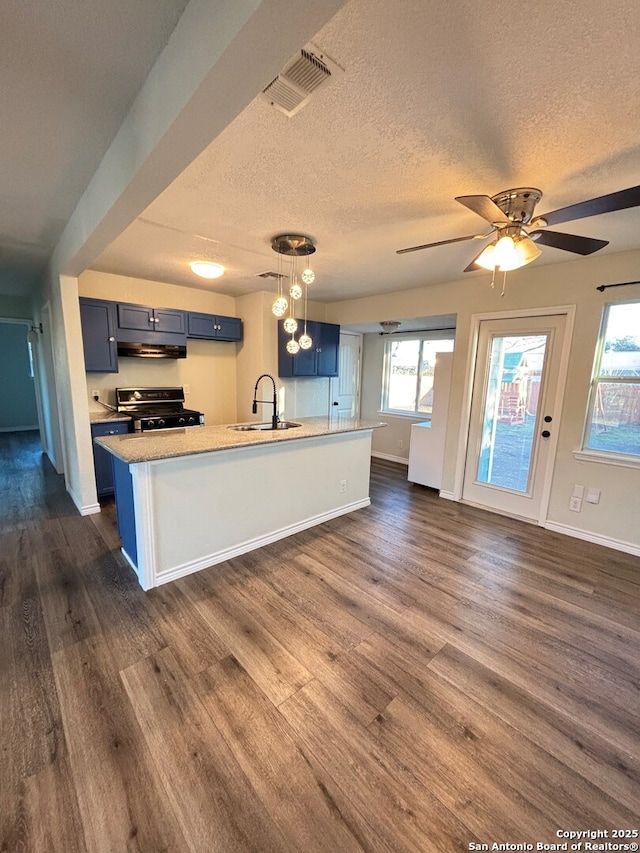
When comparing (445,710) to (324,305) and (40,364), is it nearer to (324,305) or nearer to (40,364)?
(324,305)

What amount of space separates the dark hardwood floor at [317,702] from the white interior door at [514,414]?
964 millimetres

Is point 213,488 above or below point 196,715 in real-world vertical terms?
above

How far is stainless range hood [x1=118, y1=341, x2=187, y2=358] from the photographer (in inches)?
155

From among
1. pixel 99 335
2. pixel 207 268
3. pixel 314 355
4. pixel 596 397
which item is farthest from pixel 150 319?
pixel 596 397

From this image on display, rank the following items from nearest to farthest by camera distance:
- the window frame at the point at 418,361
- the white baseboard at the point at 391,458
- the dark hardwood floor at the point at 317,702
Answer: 1. the dark hardwood floor at the point at 317,702
2. the window frame at the point at 418,361
3. the white baseboard at the point at 391,458

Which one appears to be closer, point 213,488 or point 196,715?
point 196,715

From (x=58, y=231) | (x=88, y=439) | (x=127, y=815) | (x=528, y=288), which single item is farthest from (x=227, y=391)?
(x=127, y=815)

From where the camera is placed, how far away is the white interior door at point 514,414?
337 cm

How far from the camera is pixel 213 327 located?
4.50m

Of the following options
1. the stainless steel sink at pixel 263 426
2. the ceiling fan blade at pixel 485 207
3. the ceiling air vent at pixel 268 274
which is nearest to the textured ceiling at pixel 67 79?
the ceiling fan blade at pixel 485 207

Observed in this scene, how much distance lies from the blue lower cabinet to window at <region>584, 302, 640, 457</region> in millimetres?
4765

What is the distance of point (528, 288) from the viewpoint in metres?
3.38

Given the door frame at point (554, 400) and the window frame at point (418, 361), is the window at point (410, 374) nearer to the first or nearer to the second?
the window frame at point (418, 361)

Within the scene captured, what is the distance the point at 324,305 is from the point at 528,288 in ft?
9.41
